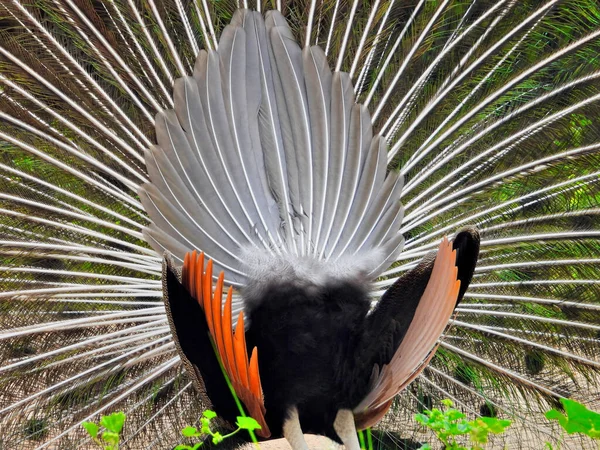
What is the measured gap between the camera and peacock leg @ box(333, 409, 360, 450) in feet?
9.09

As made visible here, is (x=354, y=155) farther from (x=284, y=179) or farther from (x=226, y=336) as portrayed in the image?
(x=226, y=336)

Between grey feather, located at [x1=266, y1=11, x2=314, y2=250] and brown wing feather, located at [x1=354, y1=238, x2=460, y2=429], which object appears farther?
grey feather, located at [x1=266, y1=11, x2=314, y2=250]

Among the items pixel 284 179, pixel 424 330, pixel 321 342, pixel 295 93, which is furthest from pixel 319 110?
pixel 424 330

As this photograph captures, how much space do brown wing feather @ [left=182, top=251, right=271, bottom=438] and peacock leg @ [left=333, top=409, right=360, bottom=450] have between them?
1.24ft

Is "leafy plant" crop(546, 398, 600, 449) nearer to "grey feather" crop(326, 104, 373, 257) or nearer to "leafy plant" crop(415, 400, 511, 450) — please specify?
"leafy plant" crop(415, 400, 511, 450)

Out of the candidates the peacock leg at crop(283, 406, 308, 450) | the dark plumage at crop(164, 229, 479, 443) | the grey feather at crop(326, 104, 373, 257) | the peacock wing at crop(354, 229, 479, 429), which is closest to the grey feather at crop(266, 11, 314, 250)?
the grey feather at crop(326, 104, 373, 257)

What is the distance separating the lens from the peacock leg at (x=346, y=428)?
2771 mm

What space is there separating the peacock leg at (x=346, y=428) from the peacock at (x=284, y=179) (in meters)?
0.54

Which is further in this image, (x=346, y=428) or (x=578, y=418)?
(x=346, y=428)

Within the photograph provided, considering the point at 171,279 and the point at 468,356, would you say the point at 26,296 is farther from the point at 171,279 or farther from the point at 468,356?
the point at 468,356

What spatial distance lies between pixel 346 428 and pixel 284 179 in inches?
45.3

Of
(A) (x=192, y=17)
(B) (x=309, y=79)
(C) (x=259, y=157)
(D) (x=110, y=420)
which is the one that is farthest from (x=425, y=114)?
(D) (x=110, y=420)

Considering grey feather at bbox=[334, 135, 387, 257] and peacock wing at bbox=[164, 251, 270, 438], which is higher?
grey feather at bbox=[334, 135, 387, 257]

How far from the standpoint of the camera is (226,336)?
244 centimetres
